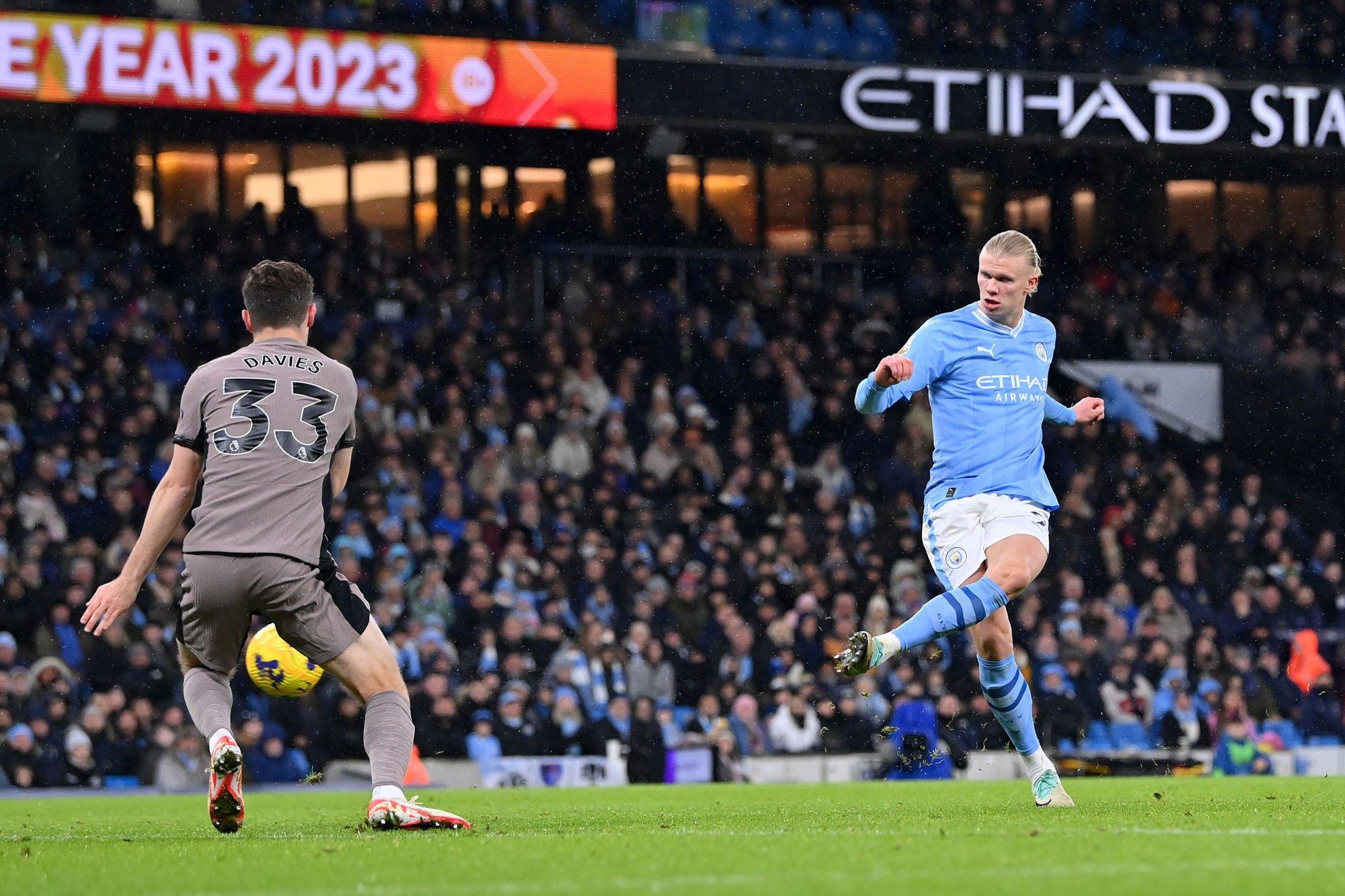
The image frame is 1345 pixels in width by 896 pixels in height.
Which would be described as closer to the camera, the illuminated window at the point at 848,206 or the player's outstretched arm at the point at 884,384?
the player's outstretched arm at the point at 884,384

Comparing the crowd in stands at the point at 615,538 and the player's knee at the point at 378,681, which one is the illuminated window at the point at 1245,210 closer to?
the crowd in stands at the point at 615,538

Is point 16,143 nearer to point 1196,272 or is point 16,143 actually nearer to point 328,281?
point 328,281

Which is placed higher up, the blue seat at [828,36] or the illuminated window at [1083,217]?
the blue seat at [828,36]

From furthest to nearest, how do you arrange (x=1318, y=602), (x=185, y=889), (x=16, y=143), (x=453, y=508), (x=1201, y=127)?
(x=16, y=143) → (x=1201, y=127) → (x=1318, y=602) → (x=453, y=508) → (x=185, y=889)

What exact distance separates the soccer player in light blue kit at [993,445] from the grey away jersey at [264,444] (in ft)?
7.75

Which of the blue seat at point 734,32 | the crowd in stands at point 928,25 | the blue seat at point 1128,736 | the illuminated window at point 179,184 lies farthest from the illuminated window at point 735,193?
the blue seat at point 1128,736

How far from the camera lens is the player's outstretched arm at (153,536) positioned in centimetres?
684

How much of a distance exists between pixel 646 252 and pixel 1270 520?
29.5ft

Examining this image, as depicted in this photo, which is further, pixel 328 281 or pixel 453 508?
pixel 328 281

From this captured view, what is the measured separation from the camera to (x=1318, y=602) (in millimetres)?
21984

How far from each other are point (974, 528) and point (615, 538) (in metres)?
12.1

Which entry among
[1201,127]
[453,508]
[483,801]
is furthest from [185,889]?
[1201,127]

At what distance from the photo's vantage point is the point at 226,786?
6.89 meters

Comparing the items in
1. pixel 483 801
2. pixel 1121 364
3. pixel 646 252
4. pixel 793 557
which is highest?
pixel 646 252
